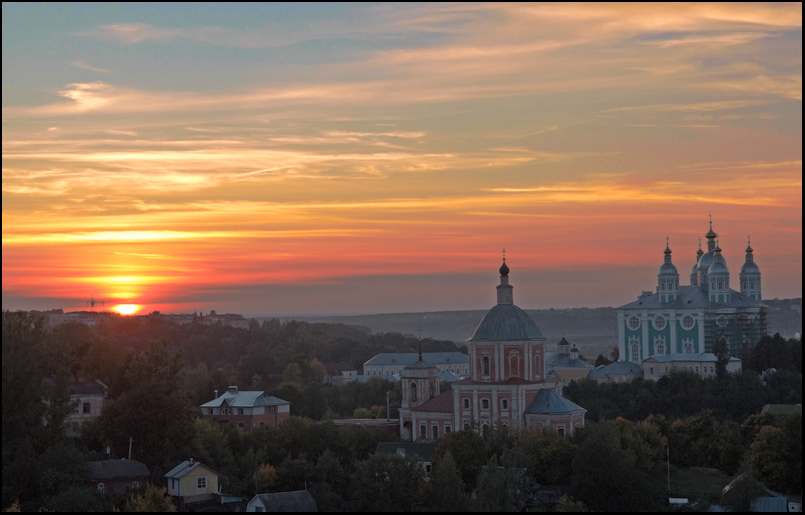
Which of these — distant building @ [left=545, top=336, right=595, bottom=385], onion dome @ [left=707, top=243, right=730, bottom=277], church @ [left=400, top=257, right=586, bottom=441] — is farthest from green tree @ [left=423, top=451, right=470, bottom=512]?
onion dome @ [left=707, top=243, right=730, bottom=277]

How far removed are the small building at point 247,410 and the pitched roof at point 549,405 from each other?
50.5ft

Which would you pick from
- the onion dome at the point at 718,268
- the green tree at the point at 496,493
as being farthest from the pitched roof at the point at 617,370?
the green tree at the point at 496,493

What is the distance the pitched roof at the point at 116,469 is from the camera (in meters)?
45.2

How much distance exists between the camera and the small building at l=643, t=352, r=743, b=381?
8762cm

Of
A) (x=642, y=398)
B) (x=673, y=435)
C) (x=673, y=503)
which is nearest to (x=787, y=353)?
(x=642, y=398)

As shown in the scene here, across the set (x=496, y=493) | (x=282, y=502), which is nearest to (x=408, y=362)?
(x=282, y=502)

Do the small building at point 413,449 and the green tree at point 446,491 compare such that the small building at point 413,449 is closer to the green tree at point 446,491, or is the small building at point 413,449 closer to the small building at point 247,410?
the green tree at point 446,491

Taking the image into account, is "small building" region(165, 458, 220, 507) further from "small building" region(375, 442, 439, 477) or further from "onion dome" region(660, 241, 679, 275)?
"onion dome" region(660, 241, 679, 275)

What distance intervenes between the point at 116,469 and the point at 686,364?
179 feet

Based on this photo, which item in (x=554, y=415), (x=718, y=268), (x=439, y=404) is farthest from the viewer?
(x=718, y=268)

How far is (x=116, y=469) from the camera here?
46.2 metres

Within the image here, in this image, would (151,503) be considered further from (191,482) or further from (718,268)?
(718,268)

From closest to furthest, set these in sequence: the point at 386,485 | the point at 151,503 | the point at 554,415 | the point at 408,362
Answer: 1. the point at 151,503
2. the point at 386,485
3. the point at 554,415
4. the point at 408,362

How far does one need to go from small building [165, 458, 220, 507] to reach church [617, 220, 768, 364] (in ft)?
187
